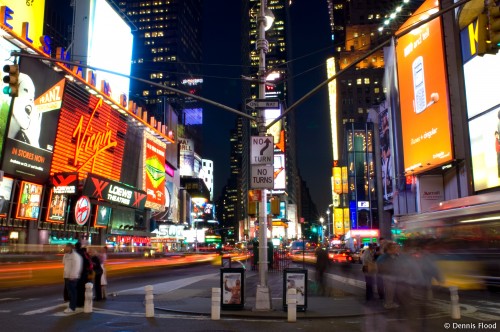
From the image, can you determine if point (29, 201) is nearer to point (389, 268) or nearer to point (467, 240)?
point (467, 240)

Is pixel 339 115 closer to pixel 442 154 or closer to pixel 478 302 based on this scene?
pixel 442 154

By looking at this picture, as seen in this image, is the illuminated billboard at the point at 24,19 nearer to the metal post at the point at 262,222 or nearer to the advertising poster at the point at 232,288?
the metal post at the point at 262,222

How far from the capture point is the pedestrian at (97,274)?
1574 cm

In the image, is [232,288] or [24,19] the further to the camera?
[24,19]

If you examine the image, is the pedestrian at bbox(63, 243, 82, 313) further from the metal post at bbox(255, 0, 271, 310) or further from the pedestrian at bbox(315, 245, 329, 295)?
the pedestrian at bbox(315, 245, 329, 295)

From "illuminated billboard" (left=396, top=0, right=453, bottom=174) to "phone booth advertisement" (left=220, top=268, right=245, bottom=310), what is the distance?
30117 mm

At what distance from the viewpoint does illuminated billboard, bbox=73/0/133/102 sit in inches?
2189

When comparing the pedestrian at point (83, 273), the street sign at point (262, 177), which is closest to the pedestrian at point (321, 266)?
the street sign at point (262, 177)

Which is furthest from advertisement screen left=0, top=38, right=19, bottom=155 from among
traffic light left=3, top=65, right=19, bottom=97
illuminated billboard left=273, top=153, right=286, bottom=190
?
traffic light left=3, top=65, right=19, bottom=97

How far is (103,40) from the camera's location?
5966cm

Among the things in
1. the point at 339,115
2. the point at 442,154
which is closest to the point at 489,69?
the point at 442,154

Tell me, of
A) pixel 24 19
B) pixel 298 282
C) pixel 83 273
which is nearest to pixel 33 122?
pixel 24 19

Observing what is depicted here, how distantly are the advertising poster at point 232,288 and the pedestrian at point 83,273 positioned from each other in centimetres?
418

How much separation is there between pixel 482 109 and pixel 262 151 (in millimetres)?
27366
